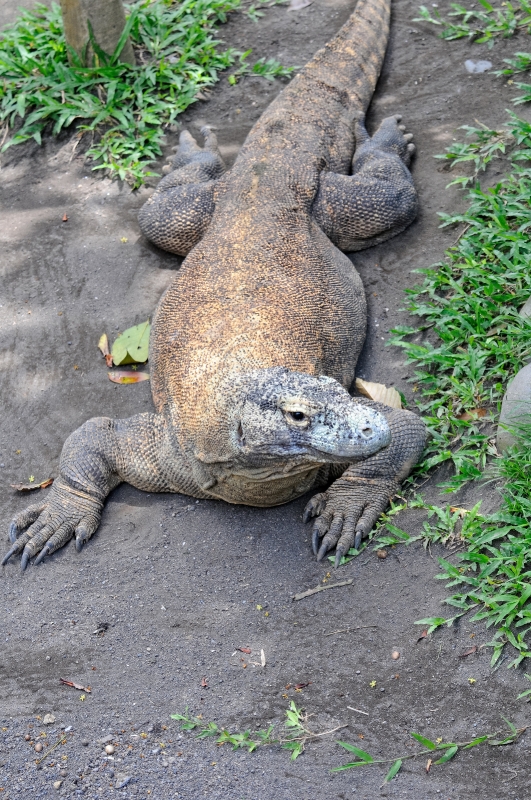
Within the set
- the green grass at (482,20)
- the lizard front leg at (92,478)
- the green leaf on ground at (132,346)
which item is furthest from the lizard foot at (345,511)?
the green grass at (482,20)

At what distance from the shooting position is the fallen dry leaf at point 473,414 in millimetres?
3967

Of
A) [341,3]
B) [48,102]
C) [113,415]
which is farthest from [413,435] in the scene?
[341,3]

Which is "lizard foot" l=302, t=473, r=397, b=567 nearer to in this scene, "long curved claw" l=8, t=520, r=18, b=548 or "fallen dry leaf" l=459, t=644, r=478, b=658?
"fallen dry leaf" l=459, t=644, r=478, b=658

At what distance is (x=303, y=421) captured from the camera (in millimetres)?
3273

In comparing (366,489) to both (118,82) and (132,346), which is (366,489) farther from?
(118,82)

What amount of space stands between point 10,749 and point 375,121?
14.8ft

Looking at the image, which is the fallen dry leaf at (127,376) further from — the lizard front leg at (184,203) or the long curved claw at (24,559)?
the long curved claw at (24,559)

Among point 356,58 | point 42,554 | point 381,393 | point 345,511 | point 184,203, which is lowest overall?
point 42,554

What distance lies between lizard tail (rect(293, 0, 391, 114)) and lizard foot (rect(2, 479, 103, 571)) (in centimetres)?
316

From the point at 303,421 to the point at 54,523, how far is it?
1.56 metres

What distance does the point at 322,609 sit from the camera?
139 inches

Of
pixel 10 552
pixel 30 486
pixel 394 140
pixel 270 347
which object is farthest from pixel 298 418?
pixel 394 140

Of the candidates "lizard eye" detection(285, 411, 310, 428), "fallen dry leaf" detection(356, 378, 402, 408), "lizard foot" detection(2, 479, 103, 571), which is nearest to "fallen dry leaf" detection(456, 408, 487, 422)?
"fallen dry leaf" detection(356, 378, 402, 408)

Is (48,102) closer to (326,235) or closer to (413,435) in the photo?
(326,235)
